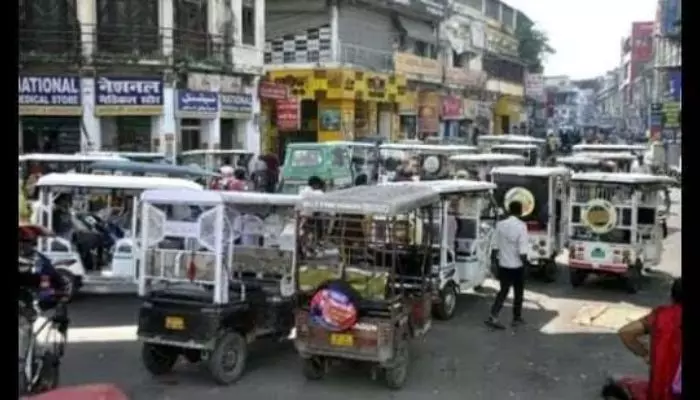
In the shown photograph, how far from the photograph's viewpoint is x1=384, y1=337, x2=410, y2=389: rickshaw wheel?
7.86 metres

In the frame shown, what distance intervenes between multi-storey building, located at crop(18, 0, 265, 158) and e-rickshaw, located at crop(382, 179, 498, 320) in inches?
526

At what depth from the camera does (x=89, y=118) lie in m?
22.8

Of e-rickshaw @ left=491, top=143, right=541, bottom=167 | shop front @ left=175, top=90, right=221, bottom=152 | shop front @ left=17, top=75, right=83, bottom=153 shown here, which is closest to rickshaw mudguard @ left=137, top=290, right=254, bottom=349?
shop front @ left=17, top=75, right=83, bottom=153

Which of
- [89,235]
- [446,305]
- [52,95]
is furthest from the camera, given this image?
[52,95]

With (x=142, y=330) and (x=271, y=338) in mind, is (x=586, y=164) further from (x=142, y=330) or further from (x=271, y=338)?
(x=142, y=330)

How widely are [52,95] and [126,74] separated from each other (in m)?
2.12

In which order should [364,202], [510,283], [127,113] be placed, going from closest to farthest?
1. [364,202]
2. [510,283]
3. [127,113]

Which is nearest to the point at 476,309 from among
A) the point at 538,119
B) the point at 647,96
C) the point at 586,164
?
the point at 586,164

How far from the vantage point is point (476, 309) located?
11.6 meters

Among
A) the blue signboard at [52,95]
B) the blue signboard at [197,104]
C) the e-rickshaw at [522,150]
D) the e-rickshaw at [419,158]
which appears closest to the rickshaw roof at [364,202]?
the e-rickshaw at [419,158]

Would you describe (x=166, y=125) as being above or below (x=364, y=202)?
above

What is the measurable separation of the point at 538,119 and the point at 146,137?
186 ft

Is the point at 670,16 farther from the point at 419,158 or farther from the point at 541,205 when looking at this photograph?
the point at 541,205

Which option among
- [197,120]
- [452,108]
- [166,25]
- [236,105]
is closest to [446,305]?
[166,25]
